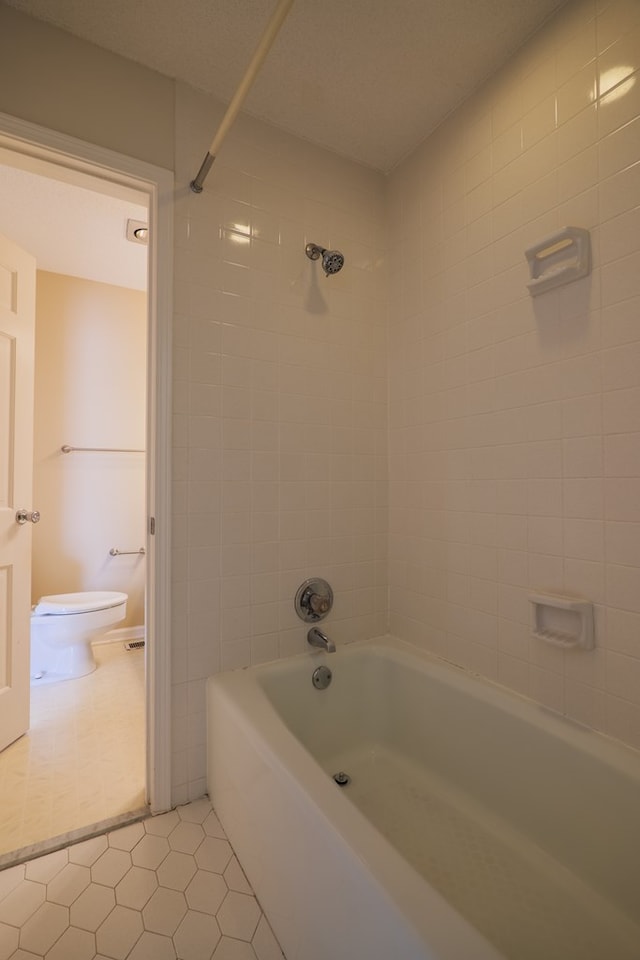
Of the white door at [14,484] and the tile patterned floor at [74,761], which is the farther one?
the white door at [14,484]

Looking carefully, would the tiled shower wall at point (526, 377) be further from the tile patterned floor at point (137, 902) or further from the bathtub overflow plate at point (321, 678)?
the tile patterned floor at point (137, 902)

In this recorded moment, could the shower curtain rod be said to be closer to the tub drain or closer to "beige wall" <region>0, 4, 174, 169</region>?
"beige wall" <region>0, 4, 174, 169</region>

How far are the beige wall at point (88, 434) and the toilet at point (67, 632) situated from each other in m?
0.42

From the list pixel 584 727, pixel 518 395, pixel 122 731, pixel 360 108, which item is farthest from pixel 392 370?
pixel 122 731

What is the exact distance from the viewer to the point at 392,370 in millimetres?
1852

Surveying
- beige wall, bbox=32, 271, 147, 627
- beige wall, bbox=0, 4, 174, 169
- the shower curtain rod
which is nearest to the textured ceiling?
beige wall, bbox=0, 4, 174, 169

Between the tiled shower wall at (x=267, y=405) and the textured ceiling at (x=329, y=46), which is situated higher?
the textured ceiling at (x=329, y=46)

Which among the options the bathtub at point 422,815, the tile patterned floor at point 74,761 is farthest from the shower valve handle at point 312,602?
the tile patterned floor at point 74,761

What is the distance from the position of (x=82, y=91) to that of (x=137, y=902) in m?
2.25

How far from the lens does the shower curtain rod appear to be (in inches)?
34.4

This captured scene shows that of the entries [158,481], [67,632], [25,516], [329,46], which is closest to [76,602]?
[67,632]

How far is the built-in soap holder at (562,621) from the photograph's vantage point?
1113mm

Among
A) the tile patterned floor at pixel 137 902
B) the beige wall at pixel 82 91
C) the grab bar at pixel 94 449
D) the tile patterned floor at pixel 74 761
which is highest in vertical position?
the beige wall at pixel 82 91

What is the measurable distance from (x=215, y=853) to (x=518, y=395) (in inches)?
62.7
